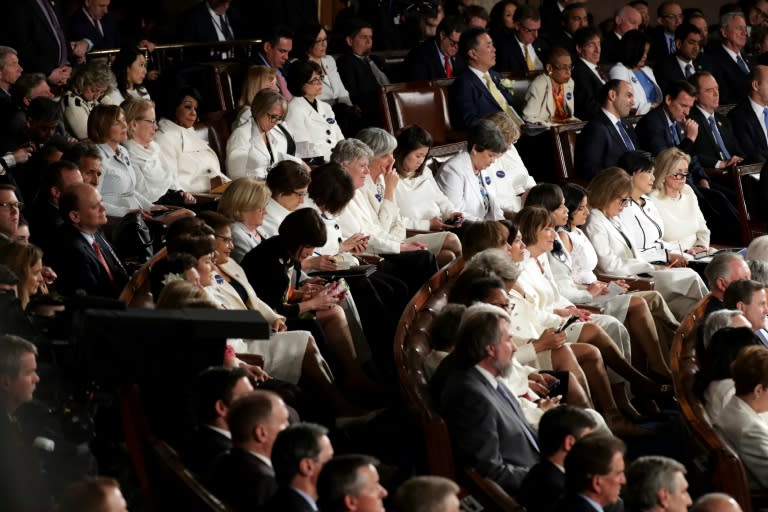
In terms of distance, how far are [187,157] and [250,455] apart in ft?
10.4

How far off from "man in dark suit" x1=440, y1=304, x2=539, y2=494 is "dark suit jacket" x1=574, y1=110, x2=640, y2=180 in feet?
10.8

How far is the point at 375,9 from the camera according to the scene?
9062 mm

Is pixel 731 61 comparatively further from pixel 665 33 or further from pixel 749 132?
pixel 749 132

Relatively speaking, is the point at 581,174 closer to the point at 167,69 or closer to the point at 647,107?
the point at 647,107

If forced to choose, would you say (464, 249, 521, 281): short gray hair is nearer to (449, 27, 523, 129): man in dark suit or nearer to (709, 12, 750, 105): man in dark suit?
(449, 27, 523, 129): man in dark suit

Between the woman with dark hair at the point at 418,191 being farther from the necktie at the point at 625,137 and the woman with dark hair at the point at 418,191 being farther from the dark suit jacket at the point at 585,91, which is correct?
the dark suit jacket at the point at 585,91

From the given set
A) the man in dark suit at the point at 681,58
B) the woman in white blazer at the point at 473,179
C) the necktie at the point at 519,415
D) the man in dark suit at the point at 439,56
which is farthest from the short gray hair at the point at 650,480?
the man in dark suit at the point at 681,58

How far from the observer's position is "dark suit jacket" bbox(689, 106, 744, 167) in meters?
7.90

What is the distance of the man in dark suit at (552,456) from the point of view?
3707 mm

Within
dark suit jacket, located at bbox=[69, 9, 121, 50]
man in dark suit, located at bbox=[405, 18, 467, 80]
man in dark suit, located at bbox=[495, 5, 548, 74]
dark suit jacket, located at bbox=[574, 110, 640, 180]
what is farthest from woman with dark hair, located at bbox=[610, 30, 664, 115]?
dark suit jacket, located at bbox=[69, 9, 121, 50]

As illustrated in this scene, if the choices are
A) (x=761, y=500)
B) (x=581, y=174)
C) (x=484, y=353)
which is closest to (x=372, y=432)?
(x=484, y=353)

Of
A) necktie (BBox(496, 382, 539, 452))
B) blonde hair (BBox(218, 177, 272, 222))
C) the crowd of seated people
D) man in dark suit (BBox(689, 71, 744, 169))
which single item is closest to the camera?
the crowd of seated people

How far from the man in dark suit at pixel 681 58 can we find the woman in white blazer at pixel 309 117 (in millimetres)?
2948

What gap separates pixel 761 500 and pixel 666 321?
1759 mm
